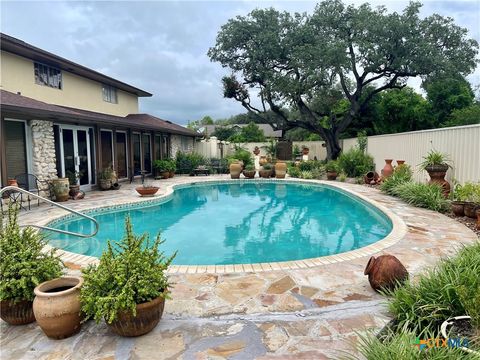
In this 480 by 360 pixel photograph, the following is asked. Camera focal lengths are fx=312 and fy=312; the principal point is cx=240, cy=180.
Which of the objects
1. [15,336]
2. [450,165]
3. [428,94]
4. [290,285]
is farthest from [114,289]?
[428,94]

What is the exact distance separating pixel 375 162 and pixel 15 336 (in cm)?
1629

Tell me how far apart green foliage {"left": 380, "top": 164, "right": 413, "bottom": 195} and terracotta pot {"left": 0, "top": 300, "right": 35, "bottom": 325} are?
1091cm

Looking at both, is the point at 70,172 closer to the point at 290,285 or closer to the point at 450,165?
the point at 290,285

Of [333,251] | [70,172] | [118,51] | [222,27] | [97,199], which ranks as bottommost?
[333,251]

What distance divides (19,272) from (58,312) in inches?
24.5

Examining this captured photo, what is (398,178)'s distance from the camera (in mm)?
11312

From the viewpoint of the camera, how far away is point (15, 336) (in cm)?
302

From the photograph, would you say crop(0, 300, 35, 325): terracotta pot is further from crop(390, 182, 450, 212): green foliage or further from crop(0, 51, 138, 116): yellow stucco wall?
crop(0, 51, 138, 116): yellow stucco wall

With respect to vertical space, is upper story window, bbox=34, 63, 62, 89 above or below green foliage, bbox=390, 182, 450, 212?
above

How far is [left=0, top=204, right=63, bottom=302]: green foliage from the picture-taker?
119 inches

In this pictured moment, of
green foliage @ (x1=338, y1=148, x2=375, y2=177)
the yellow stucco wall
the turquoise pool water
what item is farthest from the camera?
green foliage @ (x1=338, y1=148, x2=375, y2=177)

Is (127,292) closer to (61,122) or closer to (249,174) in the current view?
(61,122)

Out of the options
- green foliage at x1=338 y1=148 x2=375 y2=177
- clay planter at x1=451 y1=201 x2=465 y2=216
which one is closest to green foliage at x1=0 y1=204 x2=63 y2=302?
clay planter at x1=451 y1=201 x2=465 y2=216

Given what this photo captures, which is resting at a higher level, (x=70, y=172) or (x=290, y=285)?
(x=70, y=172)
